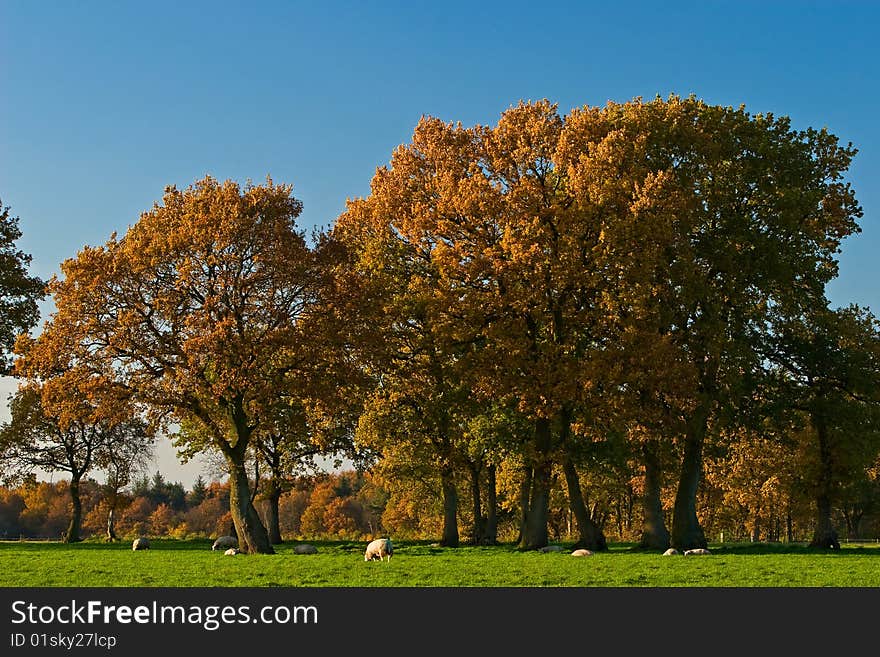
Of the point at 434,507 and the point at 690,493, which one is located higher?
the point at 690,493

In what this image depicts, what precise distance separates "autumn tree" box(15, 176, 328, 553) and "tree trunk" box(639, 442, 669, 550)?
19.5 metres

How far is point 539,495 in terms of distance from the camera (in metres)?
46.6

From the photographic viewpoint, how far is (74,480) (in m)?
74.2

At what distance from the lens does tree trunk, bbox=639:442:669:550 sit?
49103 mm

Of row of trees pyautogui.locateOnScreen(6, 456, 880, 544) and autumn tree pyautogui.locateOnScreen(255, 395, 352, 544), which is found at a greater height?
autumn tree pyautogui.locateOnScreen(255, 395, 352, 544)

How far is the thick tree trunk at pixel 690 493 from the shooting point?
1815 inches

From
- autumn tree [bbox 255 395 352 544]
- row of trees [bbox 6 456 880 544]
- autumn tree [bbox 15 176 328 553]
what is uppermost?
autumn tree [bbox 15 176 328 553]

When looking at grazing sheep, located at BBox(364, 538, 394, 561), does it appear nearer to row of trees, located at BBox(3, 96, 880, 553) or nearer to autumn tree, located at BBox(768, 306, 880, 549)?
row of trees, located at BBox(3, 96, 880, 553)

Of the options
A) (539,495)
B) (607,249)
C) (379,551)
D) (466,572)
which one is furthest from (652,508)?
(466,572)

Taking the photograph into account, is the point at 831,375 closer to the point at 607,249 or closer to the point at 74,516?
the point at 607,249

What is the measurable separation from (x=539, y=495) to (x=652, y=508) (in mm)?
7701

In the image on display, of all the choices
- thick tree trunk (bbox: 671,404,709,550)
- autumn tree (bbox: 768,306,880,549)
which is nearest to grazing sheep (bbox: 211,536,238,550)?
thick tree trunk (bbox: 671,404,709,550)

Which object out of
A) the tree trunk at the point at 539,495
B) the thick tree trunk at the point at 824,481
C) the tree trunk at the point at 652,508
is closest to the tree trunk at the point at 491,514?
the tree trunk at the point at 652,508
